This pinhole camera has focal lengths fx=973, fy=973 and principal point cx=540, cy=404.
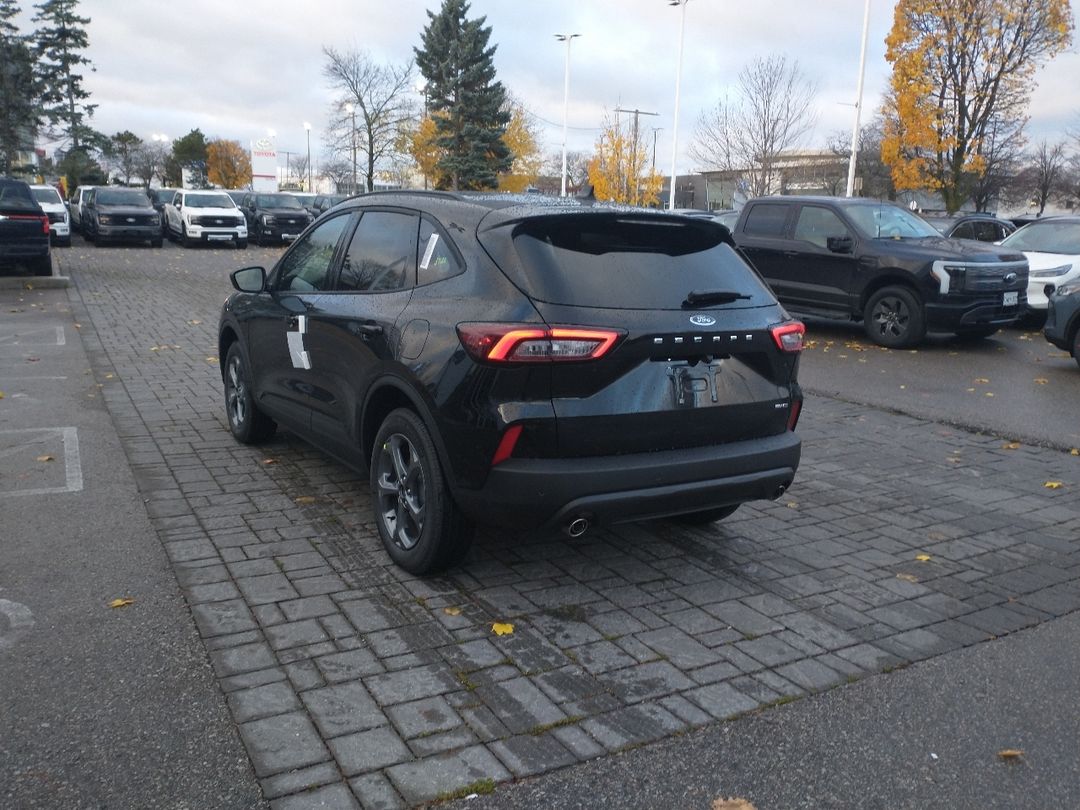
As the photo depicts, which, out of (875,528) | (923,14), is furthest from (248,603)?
(923,14)

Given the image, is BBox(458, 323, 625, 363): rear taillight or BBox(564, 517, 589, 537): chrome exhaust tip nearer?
BBox(458, 323, 625, 363): rear taillight

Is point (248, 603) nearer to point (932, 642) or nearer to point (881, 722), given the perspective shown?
point (881, 722)

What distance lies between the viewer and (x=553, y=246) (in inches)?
167

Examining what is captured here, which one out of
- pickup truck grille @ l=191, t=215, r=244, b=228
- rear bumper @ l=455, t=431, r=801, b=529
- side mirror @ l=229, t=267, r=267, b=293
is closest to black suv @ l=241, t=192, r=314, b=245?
pickup truck grille @ l=191, t=215, r=244, b=228

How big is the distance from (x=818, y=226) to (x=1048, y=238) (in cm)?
437

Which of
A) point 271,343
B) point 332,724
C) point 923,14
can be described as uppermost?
point 923,14

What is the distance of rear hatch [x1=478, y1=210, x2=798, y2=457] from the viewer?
13.2ft

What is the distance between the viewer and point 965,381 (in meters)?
10.4

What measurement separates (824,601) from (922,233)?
10221 mm

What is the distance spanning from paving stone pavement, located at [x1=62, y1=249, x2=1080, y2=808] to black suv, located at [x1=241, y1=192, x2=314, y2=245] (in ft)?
91.5

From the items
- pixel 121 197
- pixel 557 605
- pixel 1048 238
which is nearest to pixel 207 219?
pixel 121 197

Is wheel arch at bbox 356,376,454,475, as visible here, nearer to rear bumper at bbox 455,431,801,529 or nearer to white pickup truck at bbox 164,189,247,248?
rear bumper at bbox 455,431,801,529

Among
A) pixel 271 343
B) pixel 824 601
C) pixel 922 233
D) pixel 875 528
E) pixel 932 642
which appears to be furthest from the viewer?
pixel 922 233

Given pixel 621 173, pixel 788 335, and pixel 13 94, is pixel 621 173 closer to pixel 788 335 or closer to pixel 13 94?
pixel 13 94
